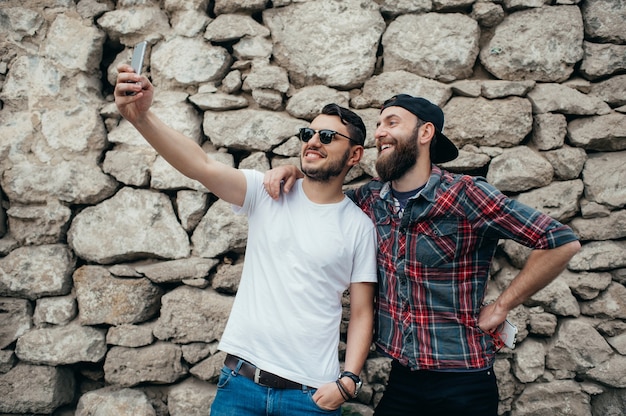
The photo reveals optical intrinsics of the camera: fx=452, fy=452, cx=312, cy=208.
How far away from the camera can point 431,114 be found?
238 centimetres

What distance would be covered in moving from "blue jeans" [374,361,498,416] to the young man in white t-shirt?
0.76 ft

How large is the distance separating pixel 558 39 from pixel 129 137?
2802 mm

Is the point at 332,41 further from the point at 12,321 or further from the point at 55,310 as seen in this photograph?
the point at 12,321

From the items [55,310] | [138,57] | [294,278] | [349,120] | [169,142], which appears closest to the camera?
[138,57]

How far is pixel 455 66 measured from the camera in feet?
9.44

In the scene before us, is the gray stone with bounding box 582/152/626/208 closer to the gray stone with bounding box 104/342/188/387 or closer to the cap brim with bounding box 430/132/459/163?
the cap brim with bounding box 430/132/459/163

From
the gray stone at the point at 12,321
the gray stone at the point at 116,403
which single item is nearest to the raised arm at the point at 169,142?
the gray stone at the point at 116,403

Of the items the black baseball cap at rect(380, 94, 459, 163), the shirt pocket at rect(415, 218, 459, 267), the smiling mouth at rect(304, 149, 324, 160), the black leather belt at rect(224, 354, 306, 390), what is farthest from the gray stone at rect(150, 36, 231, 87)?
the black leather belt at rect(224, 354, 306, 390)

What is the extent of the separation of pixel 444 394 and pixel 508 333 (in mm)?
447

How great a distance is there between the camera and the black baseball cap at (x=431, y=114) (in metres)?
2.37

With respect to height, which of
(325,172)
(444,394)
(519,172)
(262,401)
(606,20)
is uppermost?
(606,20)

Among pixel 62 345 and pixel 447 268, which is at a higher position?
pixel 447 268

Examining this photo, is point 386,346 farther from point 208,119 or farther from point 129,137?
point 129,137

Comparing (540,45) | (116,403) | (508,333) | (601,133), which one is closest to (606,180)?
(601,133)
